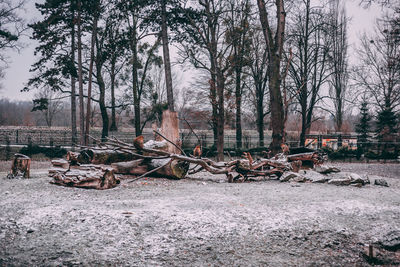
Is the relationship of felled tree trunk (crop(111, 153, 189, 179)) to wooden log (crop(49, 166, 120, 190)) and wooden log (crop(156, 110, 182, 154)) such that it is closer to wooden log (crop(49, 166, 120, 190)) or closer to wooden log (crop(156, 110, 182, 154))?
wooden log (crop(49, 166, 120, 190))

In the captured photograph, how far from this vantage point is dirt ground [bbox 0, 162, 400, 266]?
10.9 ft

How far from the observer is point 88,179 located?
604cm

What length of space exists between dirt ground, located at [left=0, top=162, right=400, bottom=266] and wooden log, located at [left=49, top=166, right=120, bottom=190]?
2.49 feet

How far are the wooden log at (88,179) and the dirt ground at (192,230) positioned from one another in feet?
2.49

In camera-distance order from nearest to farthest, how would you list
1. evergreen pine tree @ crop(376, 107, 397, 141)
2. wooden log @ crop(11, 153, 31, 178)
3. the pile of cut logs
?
the pile of cut logs
wooden log @ crop(11, 153, 31, 178)
evergreen pine tree @ crop(376, 107, 397, 141)

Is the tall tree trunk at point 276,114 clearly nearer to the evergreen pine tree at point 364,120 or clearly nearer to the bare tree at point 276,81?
the bare tree at point 276,81

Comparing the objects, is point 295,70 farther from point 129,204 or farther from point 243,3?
Answer: point 129,204

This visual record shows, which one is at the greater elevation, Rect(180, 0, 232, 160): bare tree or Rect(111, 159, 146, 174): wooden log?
Rect(180, 0, 232, 160): bare tree

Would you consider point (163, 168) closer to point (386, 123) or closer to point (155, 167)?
point (155, 167)

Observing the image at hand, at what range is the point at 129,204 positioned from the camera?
470 cm

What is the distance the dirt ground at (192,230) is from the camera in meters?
3.33

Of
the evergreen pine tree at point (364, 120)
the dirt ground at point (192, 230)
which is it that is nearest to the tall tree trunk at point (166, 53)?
the dirt ground at point (192, 230)

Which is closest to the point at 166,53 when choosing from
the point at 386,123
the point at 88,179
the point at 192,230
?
the point at 88,179

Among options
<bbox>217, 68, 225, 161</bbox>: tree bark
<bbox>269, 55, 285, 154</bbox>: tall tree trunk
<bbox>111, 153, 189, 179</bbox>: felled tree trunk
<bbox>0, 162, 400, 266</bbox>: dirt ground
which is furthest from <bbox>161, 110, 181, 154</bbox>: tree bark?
<bbox>217, 68, 225, 161</bbox>: tree bark
